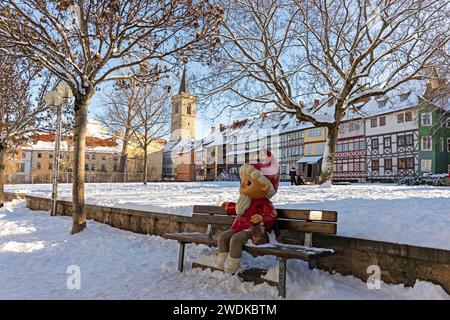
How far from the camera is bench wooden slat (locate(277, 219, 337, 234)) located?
4203 millimetres

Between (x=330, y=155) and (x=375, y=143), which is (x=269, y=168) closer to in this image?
(x=330, y=155)

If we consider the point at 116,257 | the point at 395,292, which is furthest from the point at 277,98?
the point at 395,292

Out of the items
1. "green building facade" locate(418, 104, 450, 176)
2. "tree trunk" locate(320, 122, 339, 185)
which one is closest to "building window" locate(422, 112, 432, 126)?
"green building facade" locate(418, 104, 450, 176)

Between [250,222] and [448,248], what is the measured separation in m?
2.09

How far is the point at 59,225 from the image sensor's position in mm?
9391

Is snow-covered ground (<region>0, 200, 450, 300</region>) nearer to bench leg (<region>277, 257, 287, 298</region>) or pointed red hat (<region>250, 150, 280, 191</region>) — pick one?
bench leg (<region>277, 257, 287, 298</region>)

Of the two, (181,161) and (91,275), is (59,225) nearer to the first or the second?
(91,275)

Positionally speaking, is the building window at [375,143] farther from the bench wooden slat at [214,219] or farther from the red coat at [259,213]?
the red coat at [259,213]

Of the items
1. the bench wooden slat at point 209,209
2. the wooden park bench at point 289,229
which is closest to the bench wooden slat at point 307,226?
the wooden park bench at point 289,229

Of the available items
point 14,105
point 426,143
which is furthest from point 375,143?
point 14,105

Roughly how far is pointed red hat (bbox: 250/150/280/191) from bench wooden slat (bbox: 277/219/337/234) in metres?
0.46

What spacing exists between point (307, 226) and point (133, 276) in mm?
Result: 2429

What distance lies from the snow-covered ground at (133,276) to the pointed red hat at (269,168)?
42.2 inches
